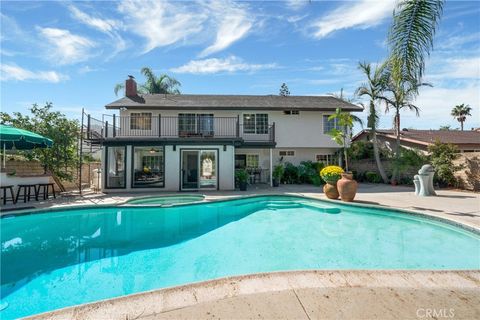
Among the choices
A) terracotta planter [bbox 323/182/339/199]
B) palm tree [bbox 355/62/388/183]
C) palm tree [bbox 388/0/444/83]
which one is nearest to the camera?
palm tree [bbox 388/0/444/83]

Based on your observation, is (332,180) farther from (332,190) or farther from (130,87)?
(130,87)

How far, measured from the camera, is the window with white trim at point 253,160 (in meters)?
18.7

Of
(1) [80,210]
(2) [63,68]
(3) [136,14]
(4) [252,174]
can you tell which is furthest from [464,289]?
(2) [63,68]

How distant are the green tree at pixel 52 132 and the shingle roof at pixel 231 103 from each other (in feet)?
9.56

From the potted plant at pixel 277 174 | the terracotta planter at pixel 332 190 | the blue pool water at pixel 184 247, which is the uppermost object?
the potted plant at pixel 277 174

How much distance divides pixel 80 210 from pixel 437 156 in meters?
19.4

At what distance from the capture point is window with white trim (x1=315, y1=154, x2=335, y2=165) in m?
19.4

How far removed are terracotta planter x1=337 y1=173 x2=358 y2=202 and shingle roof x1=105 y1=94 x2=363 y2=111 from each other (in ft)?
28.1

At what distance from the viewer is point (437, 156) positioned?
15.0 meters

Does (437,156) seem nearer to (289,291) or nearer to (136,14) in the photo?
(289,291)

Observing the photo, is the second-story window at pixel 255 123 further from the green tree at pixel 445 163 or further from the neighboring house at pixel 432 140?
the neighboring house at pixel 432 140

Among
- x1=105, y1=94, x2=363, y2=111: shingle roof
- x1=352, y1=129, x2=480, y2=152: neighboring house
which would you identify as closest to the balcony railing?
x1=105, y1=94, x2=363, y2=111: shingle roof

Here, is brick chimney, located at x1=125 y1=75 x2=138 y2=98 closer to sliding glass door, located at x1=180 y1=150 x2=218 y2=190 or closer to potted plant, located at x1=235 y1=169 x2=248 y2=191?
sliding glass door, located at x1=180 y1=150 x2=218 y2=190

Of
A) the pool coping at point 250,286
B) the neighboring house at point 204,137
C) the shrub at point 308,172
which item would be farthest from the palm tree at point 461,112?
the pool coping at point 250,286
